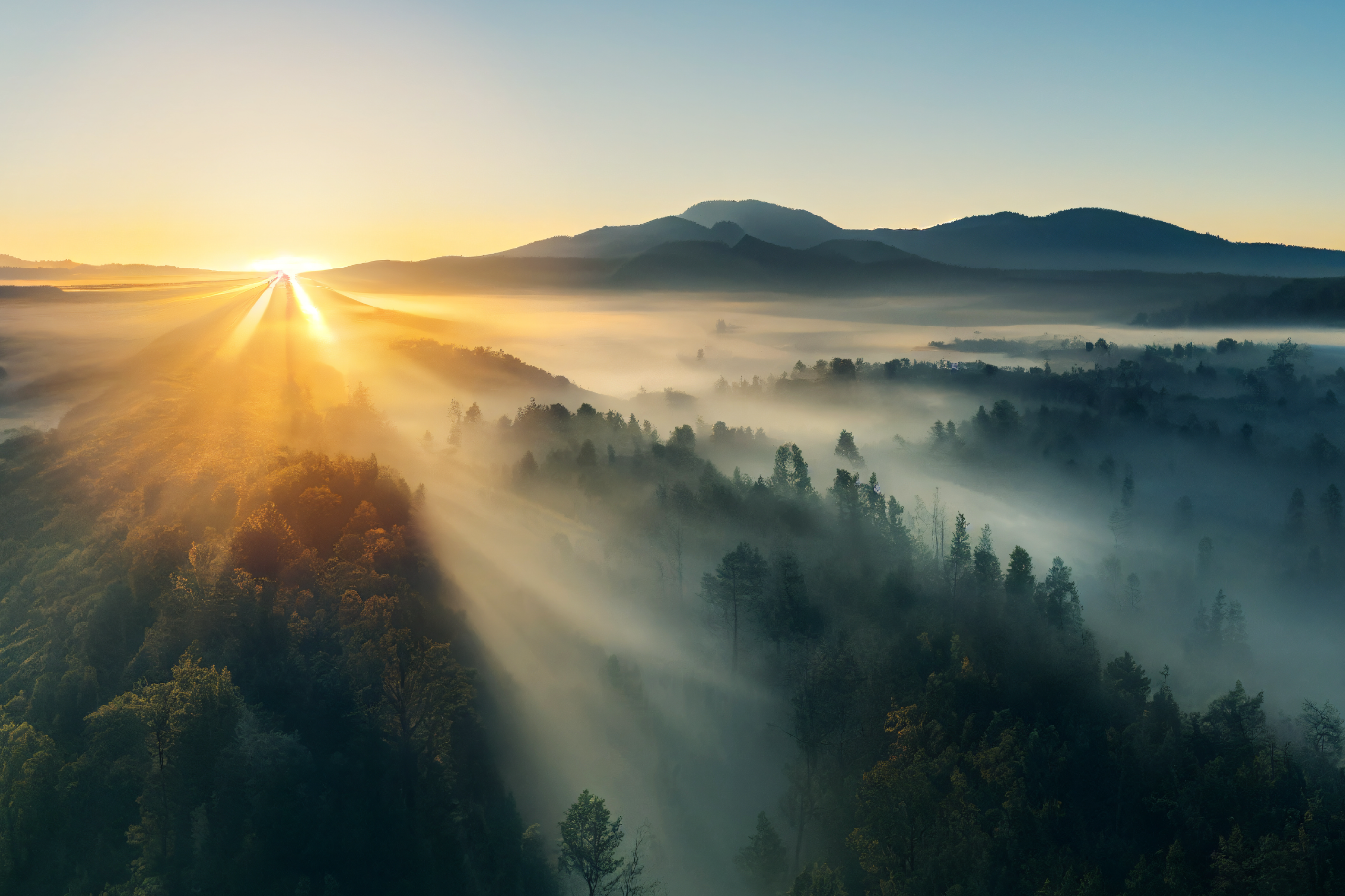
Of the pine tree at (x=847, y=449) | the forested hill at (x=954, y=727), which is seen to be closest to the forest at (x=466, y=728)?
the forested hill at (x=954, y=727)

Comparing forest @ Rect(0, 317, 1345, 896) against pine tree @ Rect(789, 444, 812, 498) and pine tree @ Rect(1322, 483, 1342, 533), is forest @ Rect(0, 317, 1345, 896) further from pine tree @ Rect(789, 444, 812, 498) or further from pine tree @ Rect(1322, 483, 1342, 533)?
pine tree @ Rect(1322, 483, 1342, 533)

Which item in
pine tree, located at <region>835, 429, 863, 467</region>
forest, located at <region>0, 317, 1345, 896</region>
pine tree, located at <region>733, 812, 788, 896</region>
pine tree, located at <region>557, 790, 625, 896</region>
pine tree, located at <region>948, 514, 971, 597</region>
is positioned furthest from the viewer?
pine tree, located at <region>835, 429, 863, 467</region>

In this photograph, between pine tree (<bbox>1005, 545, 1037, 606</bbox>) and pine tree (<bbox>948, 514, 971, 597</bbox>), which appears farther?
pine tree (<bbox>948, 514, 971, 597</bbox>)

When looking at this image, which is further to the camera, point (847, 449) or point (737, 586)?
point (847, 449)

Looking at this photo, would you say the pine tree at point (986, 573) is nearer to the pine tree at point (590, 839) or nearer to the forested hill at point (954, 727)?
the forested hill at point (954, 727)

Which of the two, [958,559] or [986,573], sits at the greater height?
[958,559]

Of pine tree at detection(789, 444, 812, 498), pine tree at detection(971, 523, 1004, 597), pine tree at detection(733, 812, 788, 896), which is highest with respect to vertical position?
pine tree at detection(789, 444, 812, 498)

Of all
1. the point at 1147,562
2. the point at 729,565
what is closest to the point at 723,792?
the point at 729,565

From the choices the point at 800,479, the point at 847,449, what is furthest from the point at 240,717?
the point at 847,449

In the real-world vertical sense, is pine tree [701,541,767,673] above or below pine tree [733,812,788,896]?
above

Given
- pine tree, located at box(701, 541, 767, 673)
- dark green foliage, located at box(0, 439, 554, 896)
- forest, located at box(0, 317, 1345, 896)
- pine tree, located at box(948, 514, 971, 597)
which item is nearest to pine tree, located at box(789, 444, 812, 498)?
forest, located at box(0, 317, 1345, 896)

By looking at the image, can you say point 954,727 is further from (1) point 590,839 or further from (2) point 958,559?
(2) point 958,559

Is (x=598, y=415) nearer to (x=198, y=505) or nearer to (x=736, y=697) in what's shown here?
(x=736, y=697)
